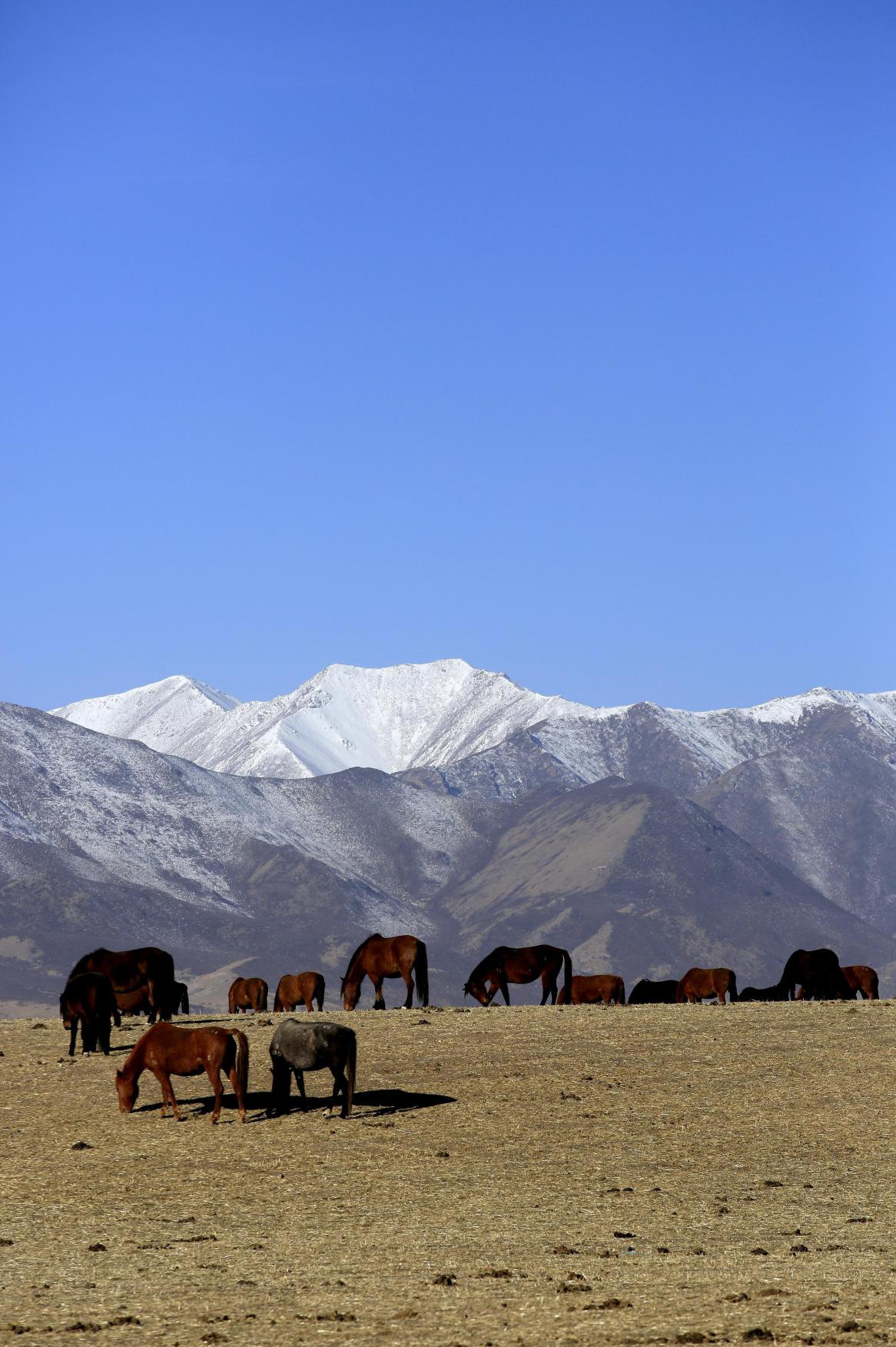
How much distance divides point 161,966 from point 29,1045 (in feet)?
14.9

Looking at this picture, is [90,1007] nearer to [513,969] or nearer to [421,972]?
[421,972]

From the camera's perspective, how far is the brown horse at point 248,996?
53594 millimetres

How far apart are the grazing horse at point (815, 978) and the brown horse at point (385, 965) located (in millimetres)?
15172

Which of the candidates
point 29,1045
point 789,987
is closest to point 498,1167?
point 29,1045

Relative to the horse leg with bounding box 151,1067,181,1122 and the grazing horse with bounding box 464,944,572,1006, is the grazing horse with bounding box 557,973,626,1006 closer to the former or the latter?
the grazing horse with bounding box 464,944,572,1006

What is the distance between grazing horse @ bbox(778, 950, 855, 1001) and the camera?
56.2 metres

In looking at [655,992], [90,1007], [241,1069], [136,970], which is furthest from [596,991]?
[241,1069]

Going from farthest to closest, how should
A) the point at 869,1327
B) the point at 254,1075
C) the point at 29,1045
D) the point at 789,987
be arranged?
the point at 789,987 → the point at 29,1045 → the point at 254,1075 → the point at 869,1327

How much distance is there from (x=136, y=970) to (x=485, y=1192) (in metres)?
19.8

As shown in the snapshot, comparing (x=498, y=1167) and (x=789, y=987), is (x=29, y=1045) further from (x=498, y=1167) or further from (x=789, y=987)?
(x=789, y=987)

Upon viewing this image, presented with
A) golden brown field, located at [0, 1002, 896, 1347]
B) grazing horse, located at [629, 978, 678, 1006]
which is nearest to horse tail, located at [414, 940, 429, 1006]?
golden brown field, located at [0, 1002, 896, 1347]

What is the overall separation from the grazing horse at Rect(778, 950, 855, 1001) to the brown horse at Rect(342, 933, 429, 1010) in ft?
49.8

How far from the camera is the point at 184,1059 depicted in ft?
106

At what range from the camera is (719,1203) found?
25.7m
